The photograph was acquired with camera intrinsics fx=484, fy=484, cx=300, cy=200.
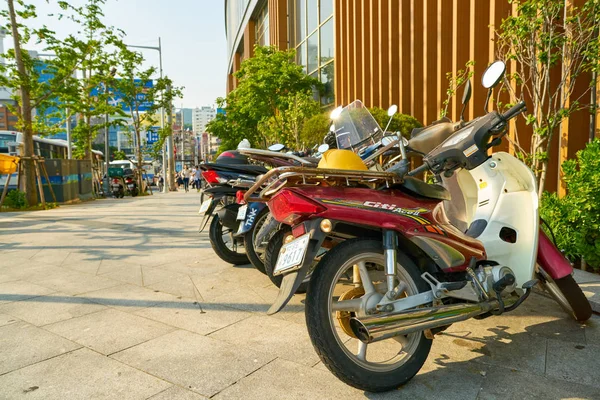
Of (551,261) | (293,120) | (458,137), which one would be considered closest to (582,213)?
(551,261)

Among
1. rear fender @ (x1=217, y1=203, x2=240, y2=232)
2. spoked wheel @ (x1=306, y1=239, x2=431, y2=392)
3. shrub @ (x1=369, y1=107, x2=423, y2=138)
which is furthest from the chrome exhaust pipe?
shrub @ (x1=369, y1=107, x2=423, y2=138)

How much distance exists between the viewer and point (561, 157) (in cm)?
599

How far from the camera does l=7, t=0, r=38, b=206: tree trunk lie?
13.2 m

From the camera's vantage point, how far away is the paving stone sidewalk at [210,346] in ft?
7.77

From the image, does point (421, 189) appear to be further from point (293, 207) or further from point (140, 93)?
point (140, 93)

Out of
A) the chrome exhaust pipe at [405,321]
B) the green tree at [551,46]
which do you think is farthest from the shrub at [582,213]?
the chrome exhaust pipe at [405,321]

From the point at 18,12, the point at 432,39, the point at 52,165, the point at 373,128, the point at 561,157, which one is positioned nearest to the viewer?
the point at 373,128

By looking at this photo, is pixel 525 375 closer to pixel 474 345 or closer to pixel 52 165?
pixel 474 345

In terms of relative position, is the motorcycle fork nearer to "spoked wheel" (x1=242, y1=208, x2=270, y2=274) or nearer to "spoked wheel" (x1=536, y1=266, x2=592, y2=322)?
"spoked wheel" (x1=536, y1=266, x2=592, y2=322)

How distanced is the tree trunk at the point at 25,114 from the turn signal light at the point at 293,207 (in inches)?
517

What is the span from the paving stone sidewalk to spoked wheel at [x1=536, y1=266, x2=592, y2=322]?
0.11m

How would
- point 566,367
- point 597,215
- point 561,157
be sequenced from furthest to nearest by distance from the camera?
point 561,157 < point 597,215 < point 566,367

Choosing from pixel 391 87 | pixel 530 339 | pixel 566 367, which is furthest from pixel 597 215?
pixel 391 87

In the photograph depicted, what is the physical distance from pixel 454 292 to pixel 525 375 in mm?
603
